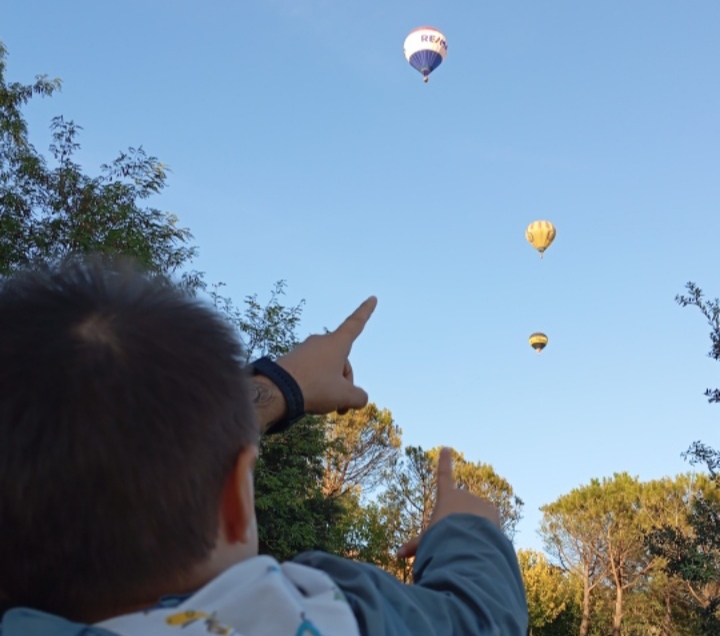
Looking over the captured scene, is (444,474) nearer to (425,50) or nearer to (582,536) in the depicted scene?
(425,50)

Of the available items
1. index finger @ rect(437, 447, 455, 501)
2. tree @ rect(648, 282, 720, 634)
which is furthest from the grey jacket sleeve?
tree @ rect(648, 282, 720, 634)

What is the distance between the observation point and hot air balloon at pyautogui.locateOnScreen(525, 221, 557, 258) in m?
41.5

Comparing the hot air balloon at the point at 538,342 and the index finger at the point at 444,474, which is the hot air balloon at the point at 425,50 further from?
the index finger at the point at 444,474

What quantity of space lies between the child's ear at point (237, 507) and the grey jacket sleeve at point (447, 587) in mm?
119

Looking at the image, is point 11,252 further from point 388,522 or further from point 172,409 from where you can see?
point 388,522

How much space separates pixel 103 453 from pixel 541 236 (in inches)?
1641

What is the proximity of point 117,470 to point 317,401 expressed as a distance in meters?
0.52

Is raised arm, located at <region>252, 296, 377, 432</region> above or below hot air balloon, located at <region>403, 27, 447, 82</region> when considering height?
below

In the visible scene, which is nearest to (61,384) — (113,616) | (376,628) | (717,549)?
(113,616)

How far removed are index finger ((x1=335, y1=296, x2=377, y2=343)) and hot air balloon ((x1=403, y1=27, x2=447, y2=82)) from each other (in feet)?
120

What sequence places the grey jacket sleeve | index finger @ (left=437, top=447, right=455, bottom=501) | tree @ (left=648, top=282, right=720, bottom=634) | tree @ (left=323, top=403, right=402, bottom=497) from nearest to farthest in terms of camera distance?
the grey jacket sleeve, index finger @ (left=437, top=447, right=455, bottom=501), tree @ (left=648, top=282, right=720, bottom=634), tree @ (left=323, top=403, right=402, bottom=497)

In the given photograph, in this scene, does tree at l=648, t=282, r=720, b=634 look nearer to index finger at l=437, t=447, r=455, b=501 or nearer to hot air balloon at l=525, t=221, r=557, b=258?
index finger at l=437, t=447, r=455, b=501

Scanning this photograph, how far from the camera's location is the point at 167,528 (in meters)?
0.80

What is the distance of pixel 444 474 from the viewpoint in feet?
3.87
